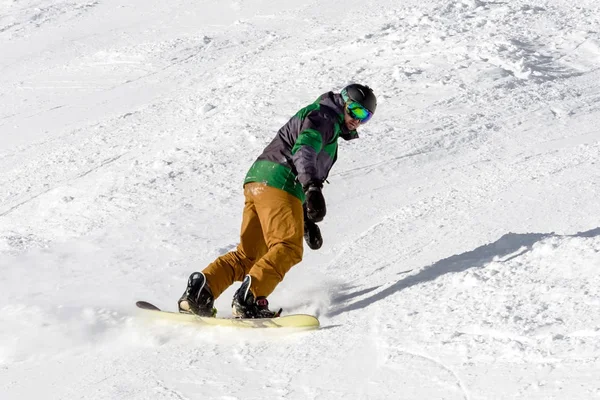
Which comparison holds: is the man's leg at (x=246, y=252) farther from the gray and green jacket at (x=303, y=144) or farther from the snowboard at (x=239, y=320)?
the snowboard at (x=239, y=320)

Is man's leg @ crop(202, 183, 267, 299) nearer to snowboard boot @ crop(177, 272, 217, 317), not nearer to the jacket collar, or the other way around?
snowboard boot @ crop(177, 272, 217, 317)

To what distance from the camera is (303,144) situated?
4801 millimetres

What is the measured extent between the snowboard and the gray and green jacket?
33.1 inches

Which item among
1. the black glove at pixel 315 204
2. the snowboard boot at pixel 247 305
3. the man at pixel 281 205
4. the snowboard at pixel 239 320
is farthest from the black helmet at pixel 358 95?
the snowboard at pixel 239 320

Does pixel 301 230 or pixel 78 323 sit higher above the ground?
pixel 301 230

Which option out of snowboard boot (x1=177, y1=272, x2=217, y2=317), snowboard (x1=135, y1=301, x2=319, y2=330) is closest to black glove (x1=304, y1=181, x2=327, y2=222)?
snowboard (x1=135, y1=301, x2=319, y2=330)

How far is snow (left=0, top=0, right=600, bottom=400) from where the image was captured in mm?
3979

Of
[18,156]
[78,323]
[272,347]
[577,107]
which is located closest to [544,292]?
[272,347]

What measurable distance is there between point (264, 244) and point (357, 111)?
1098 mm

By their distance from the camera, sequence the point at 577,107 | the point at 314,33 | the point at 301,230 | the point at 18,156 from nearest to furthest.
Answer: the point at 301,230 < the point at 577,107 < the point at 18,156 < the point at 314,33

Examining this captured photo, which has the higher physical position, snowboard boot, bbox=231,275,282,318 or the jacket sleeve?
the jacket sleeve

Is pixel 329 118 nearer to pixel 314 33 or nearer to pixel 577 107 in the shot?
pixel 577 107

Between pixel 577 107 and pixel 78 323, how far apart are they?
6026 mm

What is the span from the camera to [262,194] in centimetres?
508
